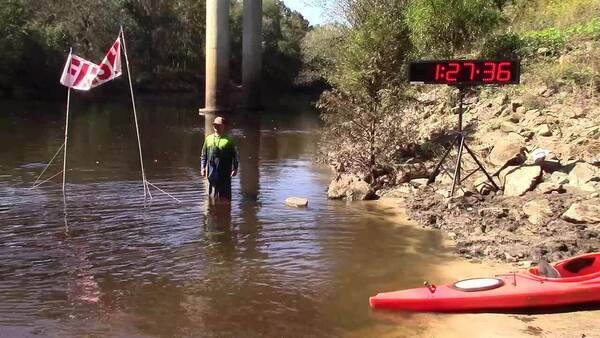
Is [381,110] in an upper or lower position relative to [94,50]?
lower

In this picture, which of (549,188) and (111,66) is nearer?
(549,188)

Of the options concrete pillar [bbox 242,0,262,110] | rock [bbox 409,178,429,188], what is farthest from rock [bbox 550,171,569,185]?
concrete pillar [bbox 242,0,262,110]

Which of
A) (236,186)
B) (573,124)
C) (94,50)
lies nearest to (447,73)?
(573,124)

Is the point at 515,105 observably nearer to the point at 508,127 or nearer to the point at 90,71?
the point at 508,127

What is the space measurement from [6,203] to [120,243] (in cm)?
346

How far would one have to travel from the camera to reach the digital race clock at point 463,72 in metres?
10.5

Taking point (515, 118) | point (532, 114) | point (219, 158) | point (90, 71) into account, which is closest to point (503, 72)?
point (532, 114)

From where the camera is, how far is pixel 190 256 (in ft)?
27.4

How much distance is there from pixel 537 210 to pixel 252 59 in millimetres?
33701

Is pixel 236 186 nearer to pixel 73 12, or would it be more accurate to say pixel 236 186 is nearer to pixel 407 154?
pixel 407 154

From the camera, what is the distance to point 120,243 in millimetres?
8914

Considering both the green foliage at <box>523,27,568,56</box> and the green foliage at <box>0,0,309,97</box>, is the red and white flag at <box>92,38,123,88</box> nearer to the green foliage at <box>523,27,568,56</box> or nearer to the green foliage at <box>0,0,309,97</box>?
the green foliage at <box>523,27,568,56</box>

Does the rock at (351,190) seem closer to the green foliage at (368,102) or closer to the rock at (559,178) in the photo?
the green foliage at (368,102)

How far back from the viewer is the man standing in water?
10641 millimetres
